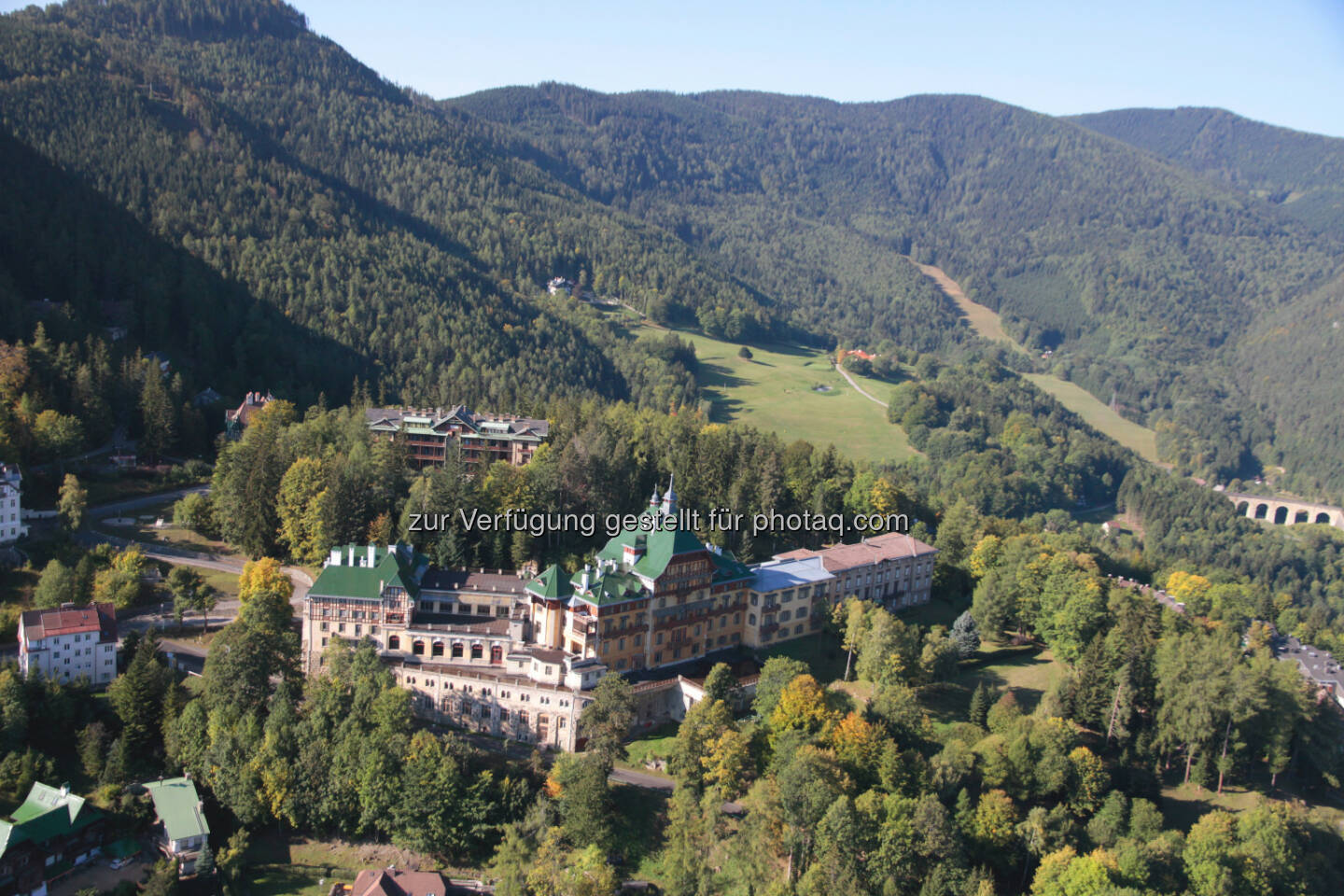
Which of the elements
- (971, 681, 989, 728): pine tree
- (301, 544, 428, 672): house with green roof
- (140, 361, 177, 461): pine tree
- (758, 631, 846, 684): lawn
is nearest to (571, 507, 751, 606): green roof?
(758, 631, 846, 684): lawn

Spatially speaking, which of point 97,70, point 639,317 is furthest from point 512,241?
point 97,70

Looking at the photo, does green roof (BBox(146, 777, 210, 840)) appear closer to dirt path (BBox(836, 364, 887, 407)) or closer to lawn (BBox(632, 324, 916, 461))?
lawn (BBox(632, 324, 916, 461))

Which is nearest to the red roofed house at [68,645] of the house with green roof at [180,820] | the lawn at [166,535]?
the house with green roof at [180,820]

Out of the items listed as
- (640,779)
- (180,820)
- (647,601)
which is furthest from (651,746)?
(180,820)

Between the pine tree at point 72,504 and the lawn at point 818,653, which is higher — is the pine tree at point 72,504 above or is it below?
above

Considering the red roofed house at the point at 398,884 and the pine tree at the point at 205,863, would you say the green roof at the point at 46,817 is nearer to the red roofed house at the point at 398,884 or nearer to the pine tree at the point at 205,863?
the pine tree at the point at 205,863
